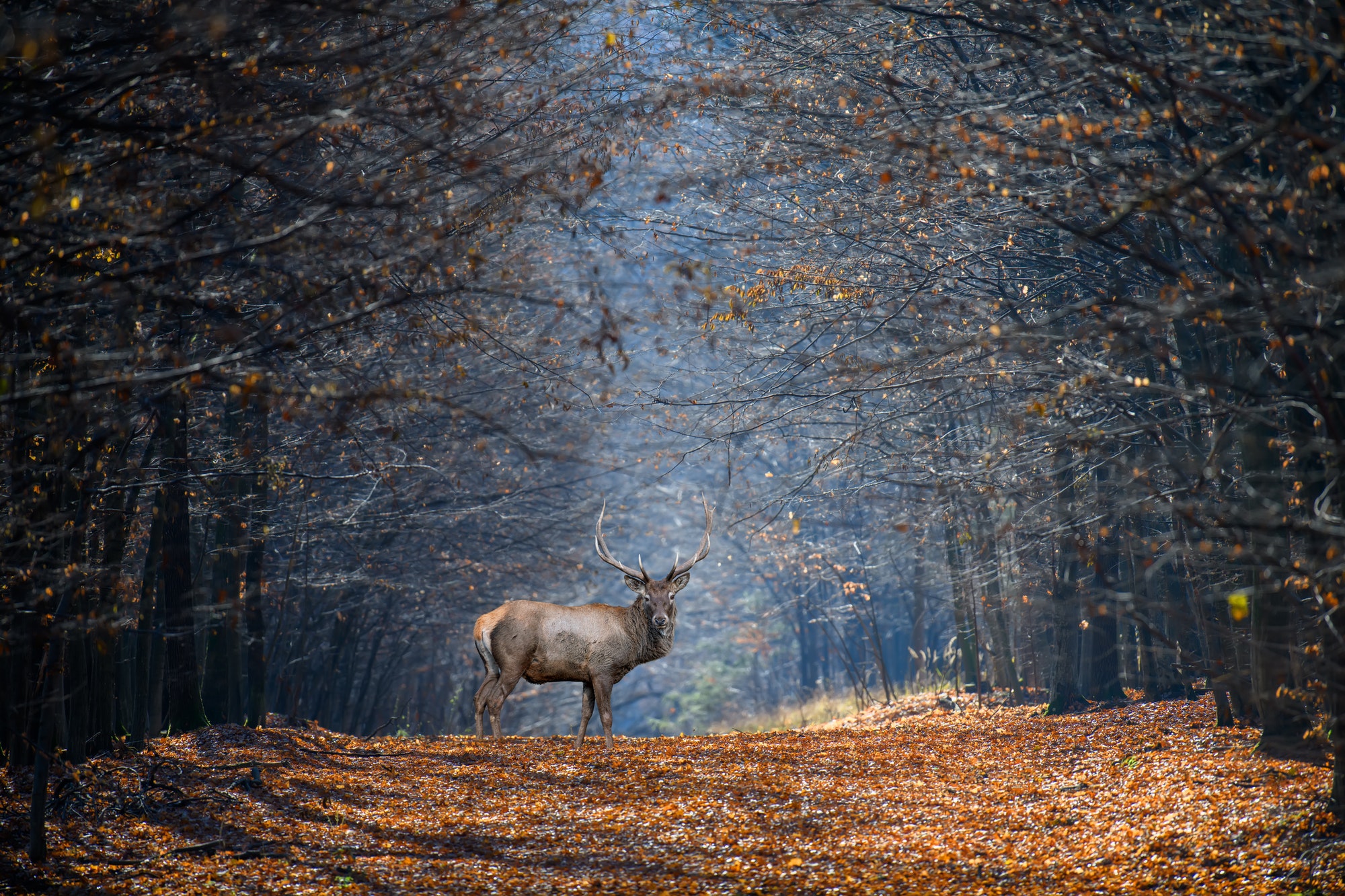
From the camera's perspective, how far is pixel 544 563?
25516mm

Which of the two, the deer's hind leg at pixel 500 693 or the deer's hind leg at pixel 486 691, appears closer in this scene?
the deer's hind leg at pixel 500 693

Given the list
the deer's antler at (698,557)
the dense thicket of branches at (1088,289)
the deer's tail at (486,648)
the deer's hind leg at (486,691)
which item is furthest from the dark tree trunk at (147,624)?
the dense thicket of branches at (1088,289)

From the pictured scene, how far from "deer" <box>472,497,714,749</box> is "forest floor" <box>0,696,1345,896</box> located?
844 millimetres

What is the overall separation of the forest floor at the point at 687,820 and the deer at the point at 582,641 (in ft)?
2.77

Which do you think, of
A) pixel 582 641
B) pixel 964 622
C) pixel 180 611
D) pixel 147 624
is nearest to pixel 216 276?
pixel 147 624

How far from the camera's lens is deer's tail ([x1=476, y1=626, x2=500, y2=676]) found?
1327 centimetres

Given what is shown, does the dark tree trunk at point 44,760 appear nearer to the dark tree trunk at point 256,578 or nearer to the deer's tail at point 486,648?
→ the dark tree trunk at point 256,578

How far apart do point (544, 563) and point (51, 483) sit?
18094 mm

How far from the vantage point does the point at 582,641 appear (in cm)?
1284

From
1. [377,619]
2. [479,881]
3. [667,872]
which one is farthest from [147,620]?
[377,619]

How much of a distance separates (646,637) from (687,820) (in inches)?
158

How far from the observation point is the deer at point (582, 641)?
12758mm

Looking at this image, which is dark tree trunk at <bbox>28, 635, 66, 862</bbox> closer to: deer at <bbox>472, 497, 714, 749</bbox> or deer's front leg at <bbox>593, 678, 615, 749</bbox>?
deer at <bbox>472, 497, 714, 749</bbox>

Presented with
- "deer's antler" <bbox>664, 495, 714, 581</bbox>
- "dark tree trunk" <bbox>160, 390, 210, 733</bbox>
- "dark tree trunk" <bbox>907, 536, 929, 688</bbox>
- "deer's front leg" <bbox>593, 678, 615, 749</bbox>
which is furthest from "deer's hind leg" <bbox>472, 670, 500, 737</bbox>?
"dark tree trunk" <bbox>907, 536, 929, 688</bbox>
